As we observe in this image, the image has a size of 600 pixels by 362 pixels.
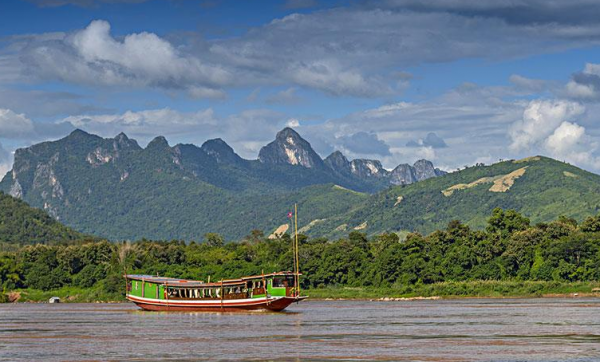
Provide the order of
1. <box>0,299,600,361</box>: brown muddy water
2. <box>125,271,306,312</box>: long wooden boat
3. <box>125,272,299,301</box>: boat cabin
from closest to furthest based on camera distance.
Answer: <box>0,299,600,361</box>: brown muddy water → <box>125,271,306,312</box>: long wooden boat → <box>125,272,299,301</box>: boat cabin

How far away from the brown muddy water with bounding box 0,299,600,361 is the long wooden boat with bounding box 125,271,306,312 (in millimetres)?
6576

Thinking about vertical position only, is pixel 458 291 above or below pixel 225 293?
below

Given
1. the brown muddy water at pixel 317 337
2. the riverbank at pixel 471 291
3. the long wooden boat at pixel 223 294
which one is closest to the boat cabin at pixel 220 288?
the long wooden boat at pixel 223 294

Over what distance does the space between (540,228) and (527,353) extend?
136m

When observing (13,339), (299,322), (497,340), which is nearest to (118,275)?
(299,322)

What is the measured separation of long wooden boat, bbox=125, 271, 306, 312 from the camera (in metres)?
125

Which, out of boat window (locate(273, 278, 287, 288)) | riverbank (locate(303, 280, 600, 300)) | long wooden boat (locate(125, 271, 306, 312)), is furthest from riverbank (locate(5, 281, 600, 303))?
boat window (locate(273, 278, 287, 288))

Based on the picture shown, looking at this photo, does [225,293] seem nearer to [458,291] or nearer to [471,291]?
[458,291]

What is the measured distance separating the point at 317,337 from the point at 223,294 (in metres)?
51.7

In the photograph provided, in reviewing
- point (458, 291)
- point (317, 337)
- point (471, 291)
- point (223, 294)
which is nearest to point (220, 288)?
point (223, 294)

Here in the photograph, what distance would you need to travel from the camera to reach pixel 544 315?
10831 cm

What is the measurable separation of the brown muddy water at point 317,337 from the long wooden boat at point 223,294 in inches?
259

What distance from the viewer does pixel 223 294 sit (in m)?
130

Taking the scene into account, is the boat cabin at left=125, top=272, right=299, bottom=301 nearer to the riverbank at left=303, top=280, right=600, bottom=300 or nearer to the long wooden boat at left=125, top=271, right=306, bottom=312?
the long wooden boat at left=125, top=271, right=306, bottom=312
